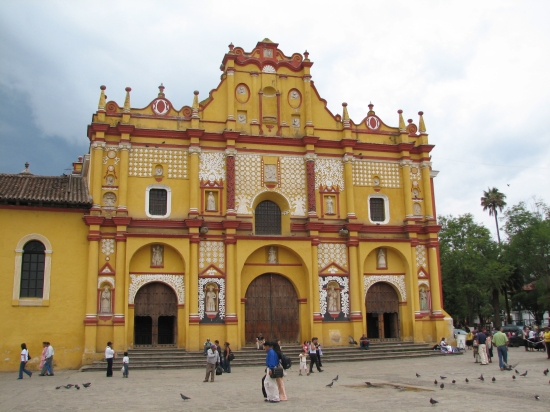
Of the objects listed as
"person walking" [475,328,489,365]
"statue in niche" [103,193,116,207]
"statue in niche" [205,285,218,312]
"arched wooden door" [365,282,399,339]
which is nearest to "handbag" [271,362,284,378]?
"person walking" [475,328,489,365]

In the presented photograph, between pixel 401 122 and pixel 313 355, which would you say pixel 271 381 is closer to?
pixel 313 355

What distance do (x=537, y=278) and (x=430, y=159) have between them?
88.8 ft

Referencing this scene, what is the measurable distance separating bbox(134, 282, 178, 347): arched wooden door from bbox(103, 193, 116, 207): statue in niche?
4.34 meters

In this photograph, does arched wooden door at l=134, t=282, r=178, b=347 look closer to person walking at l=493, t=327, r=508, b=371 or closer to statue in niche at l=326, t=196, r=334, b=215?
statue in niche at l=326, t=196, r=334, b=215

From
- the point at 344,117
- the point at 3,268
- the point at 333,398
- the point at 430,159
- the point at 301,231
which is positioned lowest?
the point at 333,398

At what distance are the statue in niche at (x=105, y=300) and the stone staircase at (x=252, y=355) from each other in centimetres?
229

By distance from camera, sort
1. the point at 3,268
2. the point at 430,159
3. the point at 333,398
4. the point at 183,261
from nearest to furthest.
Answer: the point at 333,398 < the point at 3,268 < the point at 183,261 < the point at 430,159

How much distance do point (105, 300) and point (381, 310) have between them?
1421 centimetres

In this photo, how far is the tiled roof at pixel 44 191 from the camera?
2594cm

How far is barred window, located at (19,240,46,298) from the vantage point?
25.7 m

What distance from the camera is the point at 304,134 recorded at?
3086 centimetres

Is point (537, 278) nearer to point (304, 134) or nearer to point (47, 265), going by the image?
point (304, 134)

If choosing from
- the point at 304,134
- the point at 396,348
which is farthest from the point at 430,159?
the point at 396,348

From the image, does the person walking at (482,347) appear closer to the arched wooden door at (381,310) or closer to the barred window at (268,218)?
the arched wooden door at (381,310)
